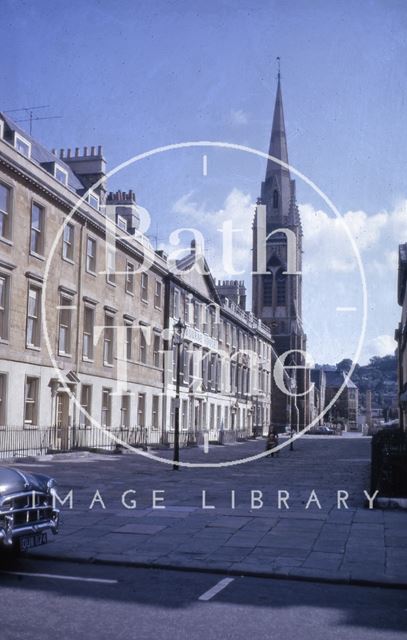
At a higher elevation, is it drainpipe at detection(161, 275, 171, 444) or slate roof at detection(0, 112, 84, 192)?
slate roof at detection(0, 112, 84, 192)

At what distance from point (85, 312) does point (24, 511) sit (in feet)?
81.5

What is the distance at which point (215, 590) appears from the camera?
825 centimetres

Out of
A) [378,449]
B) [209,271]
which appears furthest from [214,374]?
[378,449]

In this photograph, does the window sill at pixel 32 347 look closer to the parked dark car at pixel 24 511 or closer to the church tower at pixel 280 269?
the parked dark car at pixel 24 511

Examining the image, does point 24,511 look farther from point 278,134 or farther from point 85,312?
point 278,134

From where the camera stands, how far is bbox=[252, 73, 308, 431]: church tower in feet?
343

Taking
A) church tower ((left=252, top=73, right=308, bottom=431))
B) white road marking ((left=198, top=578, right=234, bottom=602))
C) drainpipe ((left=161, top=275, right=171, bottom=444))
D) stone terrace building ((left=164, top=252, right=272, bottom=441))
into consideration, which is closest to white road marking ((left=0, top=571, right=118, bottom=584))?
white road marking ((left=198, top=578, right=234, bottom=602))

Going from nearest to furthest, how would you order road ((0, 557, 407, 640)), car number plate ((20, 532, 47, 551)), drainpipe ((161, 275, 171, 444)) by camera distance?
road ((0, 557, 407, 640))
car number plate ((20, 532, 47, 551))
drainpipe ((161, 275, 171, 444))

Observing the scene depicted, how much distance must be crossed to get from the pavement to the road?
1.87ft

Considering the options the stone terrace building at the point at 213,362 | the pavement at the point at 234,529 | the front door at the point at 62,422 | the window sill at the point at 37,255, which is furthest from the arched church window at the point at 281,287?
the pavement at the point at 234,529

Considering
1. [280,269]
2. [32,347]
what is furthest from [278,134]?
[32,347]

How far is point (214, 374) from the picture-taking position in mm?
54969

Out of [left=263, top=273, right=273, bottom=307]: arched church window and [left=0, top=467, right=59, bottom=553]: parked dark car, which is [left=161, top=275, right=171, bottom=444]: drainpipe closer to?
[left=0, top=467, right=59, bottom=553]: parked dark car

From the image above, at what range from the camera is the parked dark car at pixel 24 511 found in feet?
28.1
